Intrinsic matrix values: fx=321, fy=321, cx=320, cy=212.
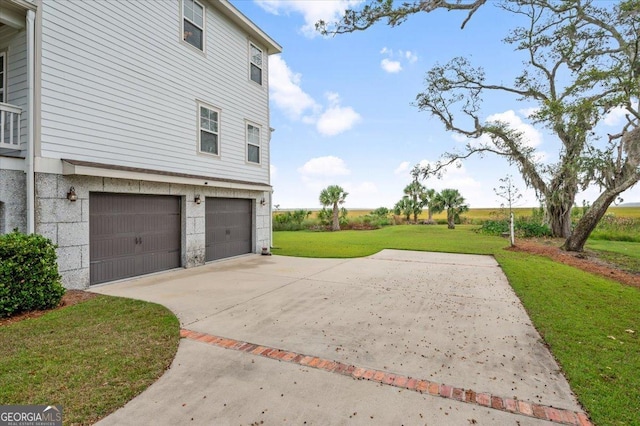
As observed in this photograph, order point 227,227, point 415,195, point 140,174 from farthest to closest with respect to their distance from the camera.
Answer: point 415,195 < point 227,227 < point 140,174

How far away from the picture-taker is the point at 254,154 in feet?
40.7

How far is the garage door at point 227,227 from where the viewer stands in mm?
10508

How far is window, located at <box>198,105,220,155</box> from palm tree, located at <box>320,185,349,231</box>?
17925 millimetres

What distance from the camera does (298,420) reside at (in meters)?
2.61

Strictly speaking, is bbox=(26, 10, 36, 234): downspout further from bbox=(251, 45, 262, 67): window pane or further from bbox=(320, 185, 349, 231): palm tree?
bbox=(320, 185, 349, 231): palm tree

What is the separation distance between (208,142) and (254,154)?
94.7 inches

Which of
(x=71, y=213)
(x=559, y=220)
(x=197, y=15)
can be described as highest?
(x=197, y=15)

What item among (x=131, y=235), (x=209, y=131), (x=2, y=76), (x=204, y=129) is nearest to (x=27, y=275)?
(x=131, y=235)

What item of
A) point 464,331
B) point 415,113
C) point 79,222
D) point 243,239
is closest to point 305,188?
point 415,113

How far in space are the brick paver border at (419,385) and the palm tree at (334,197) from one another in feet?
78.5

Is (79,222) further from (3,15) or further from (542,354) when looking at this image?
(542,354)

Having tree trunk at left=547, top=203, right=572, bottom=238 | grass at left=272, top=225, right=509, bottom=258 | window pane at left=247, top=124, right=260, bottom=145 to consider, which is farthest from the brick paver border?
tree trunk at left=547, top=203, right=572, bottom=238

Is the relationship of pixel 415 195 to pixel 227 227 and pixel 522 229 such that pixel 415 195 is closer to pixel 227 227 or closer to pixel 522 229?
pixel 522 229

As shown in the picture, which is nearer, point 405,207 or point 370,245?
point 370,245
